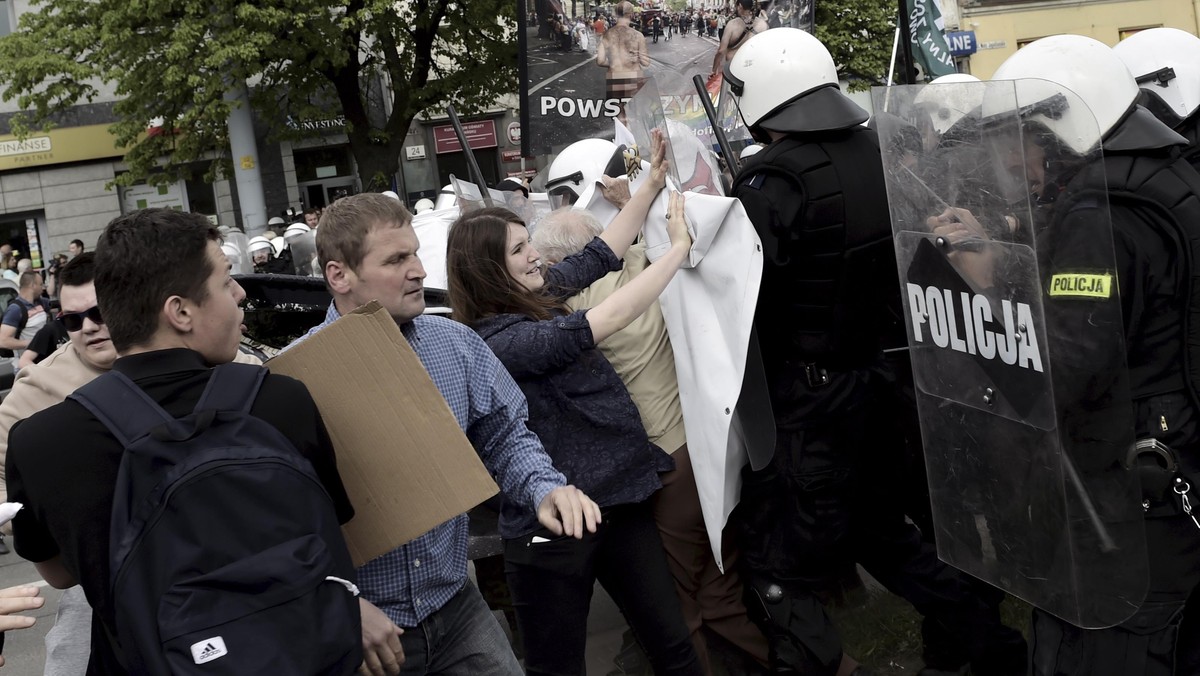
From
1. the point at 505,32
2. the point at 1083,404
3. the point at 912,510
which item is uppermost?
the point at 505,32

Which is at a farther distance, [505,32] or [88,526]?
[505,32]

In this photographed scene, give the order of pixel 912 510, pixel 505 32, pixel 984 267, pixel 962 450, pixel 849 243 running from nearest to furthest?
pixel 984 267 < pixel 962 450 < pixel 849 243 < pixel 912 510 < pixel 505 32

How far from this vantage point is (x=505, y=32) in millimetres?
23484

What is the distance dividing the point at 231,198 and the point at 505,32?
9.00m

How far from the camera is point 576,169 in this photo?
5199 mm

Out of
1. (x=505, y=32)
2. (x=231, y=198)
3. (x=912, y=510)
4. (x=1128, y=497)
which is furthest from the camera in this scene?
(x=231, y=198)

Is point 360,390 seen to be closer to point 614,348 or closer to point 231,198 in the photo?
point 614,348

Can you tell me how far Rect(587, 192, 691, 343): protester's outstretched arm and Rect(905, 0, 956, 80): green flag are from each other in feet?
10.5

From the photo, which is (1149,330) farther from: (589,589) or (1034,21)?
(1034,21)

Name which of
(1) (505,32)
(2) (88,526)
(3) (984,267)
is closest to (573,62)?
(3) (984,267)

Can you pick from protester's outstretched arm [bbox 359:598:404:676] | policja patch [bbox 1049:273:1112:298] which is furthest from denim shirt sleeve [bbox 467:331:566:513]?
policja patch [bbox 1049:273:1112:298]

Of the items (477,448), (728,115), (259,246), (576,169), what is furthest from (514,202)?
(259,246)

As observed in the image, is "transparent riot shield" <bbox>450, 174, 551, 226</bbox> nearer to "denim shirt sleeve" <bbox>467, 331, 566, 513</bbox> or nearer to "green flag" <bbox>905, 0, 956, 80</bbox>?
"green flag" <bbox>905, 0, 956, 80</bbox>

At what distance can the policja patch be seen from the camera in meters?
2.38
